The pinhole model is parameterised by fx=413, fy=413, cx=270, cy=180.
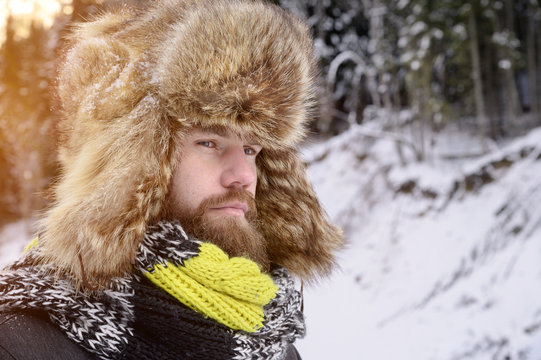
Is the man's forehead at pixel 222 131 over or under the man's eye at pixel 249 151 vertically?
under

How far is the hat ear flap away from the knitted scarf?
2.08 ft

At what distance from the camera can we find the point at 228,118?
161 cm

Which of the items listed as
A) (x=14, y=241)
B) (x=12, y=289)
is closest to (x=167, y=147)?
(x=12, y=289)

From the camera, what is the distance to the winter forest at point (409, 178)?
Result: 651cm

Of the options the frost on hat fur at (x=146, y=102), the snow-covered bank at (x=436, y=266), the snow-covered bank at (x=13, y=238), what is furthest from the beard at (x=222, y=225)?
the snow-covered bank at (x=13, y=238)

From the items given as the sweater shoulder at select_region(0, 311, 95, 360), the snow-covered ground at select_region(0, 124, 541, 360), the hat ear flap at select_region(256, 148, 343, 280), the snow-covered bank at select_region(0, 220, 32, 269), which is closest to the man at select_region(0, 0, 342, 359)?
the sweater shoulder at select_region(0, 311, 95, 360)

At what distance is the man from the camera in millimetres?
1294

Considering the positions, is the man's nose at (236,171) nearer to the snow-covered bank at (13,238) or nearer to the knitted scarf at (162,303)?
the knitted scarf at (162,303)

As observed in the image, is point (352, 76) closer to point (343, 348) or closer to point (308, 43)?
point (343, 348)

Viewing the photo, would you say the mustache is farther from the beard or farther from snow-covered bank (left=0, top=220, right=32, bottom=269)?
snow-covered bank (left=0, top=220, right=32, bottom=269)

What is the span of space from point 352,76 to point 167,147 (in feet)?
58.7

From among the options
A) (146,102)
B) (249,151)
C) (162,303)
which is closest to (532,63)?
(249,151)

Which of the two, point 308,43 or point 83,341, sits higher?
point 308,43

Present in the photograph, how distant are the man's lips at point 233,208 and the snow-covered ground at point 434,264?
2.72 meters
